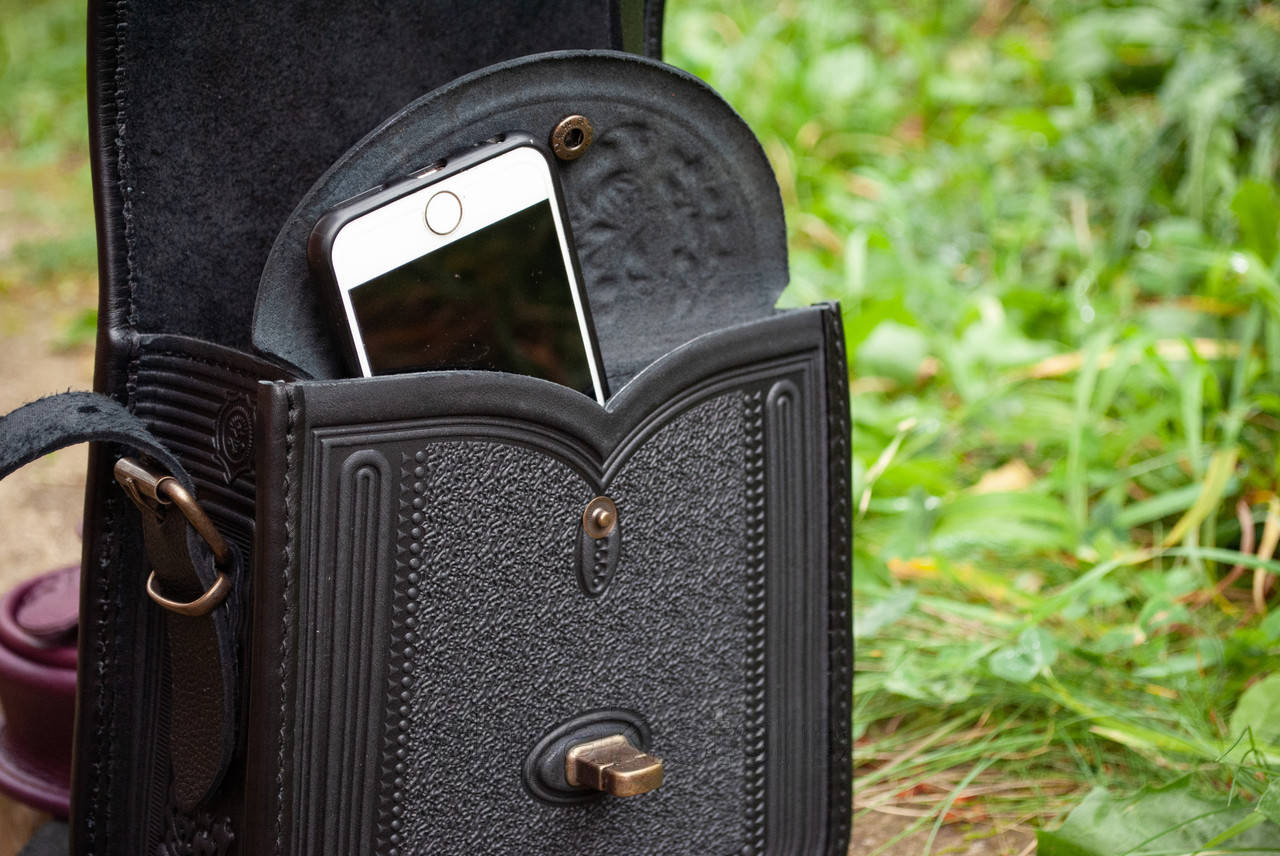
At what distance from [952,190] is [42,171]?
114 inches

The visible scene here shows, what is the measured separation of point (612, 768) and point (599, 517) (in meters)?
0.16

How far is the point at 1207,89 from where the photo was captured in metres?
1.91

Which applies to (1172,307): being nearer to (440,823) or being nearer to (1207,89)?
(1207,89)

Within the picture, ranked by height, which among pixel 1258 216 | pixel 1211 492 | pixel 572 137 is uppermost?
pixel 1258 216

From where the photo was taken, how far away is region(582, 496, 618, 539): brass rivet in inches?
28.3

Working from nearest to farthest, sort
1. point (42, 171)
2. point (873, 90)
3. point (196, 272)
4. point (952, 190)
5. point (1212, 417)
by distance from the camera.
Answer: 1. point (196, 272)
2. point (1212, 417)
3. point (952, 190)
4. point (873, 90)
5. point (42, 171)

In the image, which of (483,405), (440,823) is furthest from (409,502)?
(440,823)

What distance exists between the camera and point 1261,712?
957 mm

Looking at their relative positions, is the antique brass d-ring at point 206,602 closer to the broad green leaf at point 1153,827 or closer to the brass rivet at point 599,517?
the brass rivet at point 599,517

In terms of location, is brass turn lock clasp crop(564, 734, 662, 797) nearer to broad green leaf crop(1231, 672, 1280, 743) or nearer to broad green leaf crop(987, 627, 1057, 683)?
broad green leaf crop(987, 627, 1057, 683)

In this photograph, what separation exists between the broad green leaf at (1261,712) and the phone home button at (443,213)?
0.76 metres

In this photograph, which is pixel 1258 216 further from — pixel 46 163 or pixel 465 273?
pixel 46 163

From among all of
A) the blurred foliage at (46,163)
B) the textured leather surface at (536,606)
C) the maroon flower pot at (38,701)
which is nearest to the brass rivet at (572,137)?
the textured leather surface at (536,606)

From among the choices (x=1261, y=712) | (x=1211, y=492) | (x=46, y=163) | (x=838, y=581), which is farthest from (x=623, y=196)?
(x=46, y=163)
